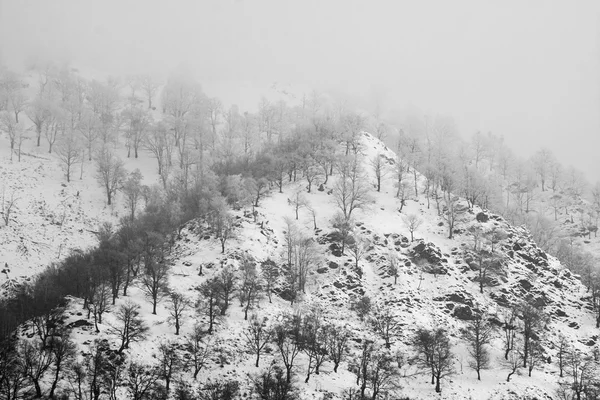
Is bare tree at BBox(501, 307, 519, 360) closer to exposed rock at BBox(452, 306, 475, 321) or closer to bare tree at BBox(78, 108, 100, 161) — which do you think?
exposed rock at BBox(452, 306, 475, 321)

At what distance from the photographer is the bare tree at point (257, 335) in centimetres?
5300

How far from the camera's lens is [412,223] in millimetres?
75625

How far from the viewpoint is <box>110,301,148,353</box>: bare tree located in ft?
161

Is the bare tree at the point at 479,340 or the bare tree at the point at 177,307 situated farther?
the bare tree at the point at 479,340

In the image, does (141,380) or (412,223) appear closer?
(141,380)

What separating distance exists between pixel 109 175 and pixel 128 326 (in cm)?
4047

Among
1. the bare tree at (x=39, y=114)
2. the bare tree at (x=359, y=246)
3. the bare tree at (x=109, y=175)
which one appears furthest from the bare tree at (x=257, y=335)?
the bare tree at (x=39, y=114)

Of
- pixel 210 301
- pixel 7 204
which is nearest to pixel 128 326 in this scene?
pixel 210 301

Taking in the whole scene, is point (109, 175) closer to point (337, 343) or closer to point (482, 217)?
point (337, 343)

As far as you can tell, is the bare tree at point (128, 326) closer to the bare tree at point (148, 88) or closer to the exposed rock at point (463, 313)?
the exposed rock at point (463, 313)

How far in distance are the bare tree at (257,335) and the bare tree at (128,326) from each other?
12.2 meters

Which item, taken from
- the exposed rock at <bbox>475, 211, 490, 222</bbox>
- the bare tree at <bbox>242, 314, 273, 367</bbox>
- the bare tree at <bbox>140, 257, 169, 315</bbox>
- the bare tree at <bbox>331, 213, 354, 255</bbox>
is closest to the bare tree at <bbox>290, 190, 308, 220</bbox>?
the bare tree at <bbox>331, 213, 354, 255</bbox>

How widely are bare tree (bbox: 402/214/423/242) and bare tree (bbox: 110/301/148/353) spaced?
147 feet

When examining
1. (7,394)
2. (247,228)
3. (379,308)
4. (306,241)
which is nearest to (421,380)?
(379,308)
